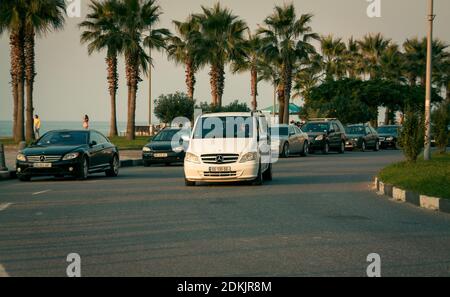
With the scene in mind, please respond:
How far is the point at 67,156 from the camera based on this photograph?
2123cm

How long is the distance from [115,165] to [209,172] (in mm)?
6032

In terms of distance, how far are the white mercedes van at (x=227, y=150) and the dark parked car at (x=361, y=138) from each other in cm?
2606

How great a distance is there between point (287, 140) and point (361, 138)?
10.7 m

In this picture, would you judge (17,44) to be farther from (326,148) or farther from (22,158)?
(22,158)

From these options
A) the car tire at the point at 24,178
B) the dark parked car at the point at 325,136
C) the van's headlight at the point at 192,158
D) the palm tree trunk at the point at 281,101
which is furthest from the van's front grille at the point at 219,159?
the palm tree trunk at the point at 281,101

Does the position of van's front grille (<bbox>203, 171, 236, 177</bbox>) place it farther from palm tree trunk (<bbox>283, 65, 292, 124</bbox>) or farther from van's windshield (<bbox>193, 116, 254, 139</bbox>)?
palm tree trunk (<bbox>283, 65, 292, 124</bbox>)

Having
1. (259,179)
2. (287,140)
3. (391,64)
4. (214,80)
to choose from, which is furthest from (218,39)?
(259,179)

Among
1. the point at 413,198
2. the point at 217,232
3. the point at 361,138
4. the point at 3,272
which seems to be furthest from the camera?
the point at 361,138

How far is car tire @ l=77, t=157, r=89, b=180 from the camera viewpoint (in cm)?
2141

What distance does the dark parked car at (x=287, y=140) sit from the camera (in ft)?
117

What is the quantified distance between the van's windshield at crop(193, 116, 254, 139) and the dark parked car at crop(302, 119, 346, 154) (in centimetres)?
2101

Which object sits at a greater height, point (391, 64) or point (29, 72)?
point (391, 64)

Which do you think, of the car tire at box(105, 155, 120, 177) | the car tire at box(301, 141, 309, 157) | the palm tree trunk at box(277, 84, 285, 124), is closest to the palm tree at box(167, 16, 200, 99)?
the palm tree trunk at box(277, 84, 285, 124)

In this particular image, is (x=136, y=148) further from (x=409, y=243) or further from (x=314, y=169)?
(x=409, y=243)
